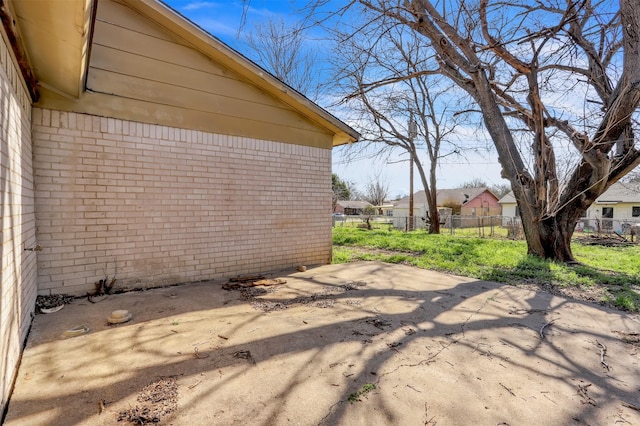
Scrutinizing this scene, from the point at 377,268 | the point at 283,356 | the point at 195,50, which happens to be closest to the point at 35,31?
the point at 195,50

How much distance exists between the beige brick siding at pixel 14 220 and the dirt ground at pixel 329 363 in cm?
22

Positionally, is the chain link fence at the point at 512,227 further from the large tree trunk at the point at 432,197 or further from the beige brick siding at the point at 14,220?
the beige brick siding at the point at 14,220

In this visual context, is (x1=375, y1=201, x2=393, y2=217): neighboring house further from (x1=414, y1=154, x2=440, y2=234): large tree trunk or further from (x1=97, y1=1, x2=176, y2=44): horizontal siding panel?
(x1=97, y1=1, x2=176, y2=44): horizontal siding panel

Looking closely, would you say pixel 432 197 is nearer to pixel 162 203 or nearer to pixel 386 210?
pixel 162 203

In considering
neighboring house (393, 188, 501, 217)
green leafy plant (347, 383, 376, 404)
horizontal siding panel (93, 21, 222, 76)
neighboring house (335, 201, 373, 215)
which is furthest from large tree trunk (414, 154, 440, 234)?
neighboring house (335, 201, 373, 215)

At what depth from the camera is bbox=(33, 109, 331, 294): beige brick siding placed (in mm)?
4012

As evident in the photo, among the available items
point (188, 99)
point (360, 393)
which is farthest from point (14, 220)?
point (188, 99)

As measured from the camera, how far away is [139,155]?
15.0ft

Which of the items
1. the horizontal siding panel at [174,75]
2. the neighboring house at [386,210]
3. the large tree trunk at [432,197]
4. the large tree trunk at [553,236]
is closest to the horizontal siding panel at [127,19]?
the horizontal siding panel at [174,75]

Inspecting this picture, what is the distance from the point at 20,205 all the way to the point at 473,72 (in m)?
8.11

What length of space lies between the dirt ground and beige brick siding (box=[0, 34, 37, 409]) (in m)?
0.22

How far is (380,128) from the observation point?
1689cm

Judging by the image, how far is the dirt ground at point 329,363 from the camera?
1952 mm

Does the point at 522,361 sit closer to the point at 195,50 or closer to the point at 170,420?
the point at 170,420
